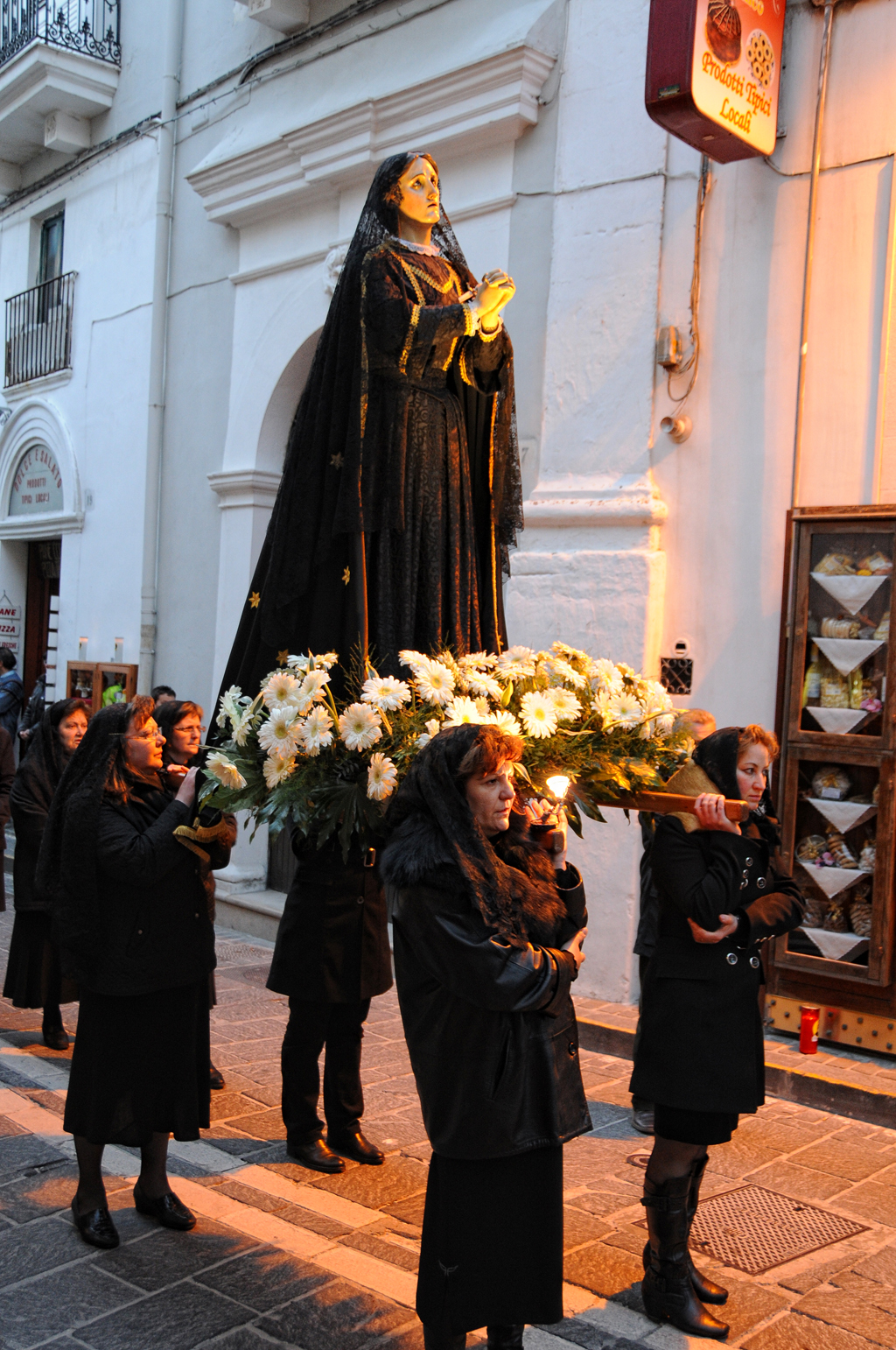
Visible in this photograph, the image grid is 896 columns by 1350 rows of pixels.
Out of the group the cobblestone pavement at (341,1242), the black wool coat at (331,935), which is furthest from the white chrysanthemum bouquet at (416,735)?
the cobblestone pavement at (341,1242)

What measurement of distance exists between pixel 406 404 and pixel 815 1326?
9.59ft

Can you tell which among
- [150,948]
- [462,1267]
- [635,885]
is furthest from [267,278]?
[462,1267]

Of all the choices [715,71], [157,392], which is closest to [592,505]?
[715,71]

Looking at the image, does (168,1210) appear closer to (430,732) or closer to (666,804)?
(430,732)

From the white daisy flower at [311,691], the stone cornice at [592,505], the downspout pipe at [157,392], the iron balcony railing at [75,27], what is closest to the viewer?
the white daisy flower at [311,691]

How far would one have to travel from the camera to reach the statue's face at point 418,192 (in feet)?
12.7

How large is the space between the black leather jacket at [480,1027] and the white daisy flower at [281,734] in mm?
574

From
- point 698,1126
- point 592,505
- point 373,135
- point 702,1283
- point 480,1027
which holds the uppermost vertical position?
point 373,135

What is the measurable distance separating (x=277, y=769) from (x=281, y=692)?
0.86 ft

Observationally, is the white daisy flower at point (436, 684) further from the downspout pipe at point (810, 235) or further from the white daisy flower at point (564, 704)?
the downspout pipe at point (810, 235)

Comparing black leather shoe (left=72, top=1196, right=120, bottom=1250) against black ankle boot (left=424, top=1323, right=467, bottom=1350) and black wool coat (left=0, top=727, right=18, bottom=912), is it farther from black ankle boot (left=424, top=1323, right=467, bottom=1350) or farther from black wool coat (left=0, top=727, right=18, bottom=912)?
black wool coat (left=0, top=727, right=18, bottom=912)

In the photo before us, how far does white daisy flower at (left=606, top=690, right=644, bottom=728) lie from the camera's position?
126 inches

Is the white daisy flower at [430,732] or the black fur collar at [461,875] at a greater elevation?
the white daisy flower at [430,732]

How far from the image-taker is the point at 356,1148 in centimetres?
446
